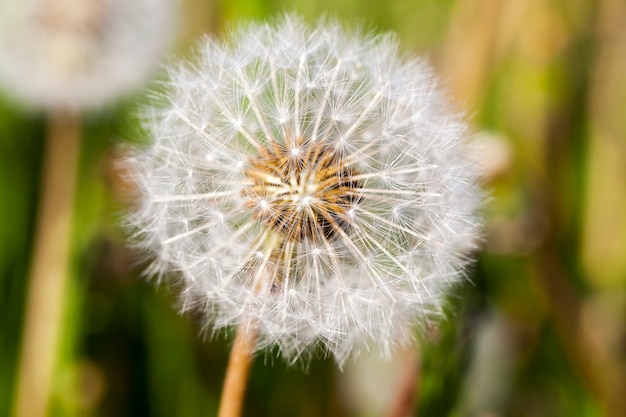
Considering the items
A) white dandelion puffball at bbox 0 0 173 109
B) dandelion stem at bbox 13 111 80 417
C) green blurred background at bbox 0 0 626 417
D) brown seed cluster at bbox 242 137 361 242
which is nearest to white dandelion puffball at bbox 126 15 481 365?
brown seed cluster at bbox 242 137 361 242

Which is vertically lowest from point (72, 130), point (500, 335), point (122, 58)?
point (500, 335)

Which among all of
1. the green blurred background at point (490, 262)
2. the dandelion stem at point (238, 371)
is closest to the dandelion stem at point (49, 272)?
the green blurred background at point (490, 262)

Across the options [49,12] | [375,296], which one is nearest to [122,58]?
[49,12]

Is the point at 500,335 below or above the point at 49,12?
below

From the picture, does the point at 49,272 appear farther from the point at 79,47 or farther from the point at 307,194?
the point at 307,194

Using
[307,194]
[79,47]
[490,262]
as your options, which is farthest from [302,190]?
[79,47]

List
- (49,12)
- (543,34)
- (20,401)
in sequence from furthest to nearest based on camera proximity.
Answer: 1. (543,34)
2. (49,12)
3. (20,401)

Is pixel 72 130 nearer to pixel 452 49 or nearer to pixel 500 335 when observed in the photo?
pixel 452 49

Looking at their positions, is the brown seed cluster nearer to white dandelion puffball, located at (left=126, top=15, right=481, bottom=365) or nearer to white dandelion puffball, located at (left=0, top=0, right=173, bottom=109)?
white dandelion puffball, located at (left=126, top=15, right=481, bottom=365)
